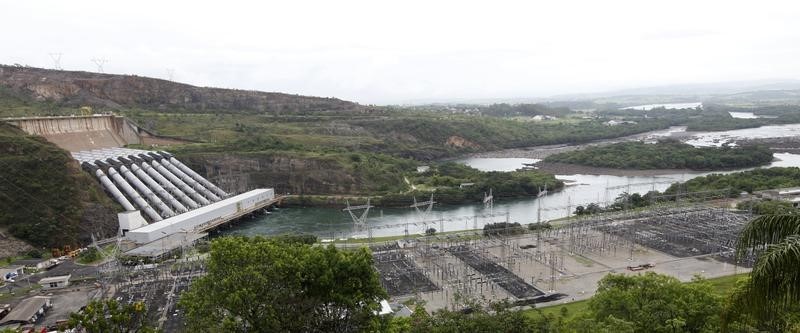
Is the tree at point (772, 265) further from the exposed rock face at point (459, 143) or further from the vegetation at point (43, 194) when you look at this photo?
the exposed rock face at point (459, 143)

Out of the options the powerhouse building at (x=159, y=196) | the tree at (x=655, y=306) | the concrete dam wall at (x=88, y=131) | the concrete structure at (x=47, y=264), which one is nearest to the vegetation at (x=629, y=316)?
the tree at (x=655, y=306)

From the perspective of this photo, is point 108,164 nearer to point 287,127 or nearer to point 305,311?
point 287,127

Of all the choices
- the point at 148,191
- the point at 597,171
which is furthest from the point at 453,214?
the point at 597,171

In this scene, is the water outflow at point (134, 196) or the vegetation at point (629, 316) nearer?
the vegetation at point (629, 316)

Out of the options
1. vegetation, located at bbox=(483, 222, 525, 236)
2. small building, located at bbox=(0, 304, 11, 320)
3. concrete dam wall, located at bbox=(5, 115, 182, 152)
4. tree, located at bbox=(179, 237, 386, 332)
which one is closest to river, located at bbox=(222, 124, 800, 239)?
vegetation, located at bbox=(483, 222, 525, 236)

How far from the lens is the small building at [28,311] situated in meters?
23.7

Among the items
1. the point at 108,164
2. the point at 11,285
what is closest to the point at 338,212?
the point at 108,164

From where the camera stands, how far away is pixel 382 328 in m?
12.4

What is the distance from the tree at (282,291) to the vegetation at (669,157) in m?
70.0

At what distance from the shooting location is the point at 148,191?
49312 millimetres

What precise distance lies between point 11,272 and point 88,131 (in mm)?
36947

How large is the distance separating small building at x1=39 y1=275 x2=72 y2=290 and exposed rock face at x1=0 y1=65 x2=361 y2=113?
6437 centimetres

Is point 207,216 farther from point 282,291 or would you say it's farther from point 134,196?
point 282,291

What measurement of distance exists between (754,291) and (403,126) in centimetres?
9325
